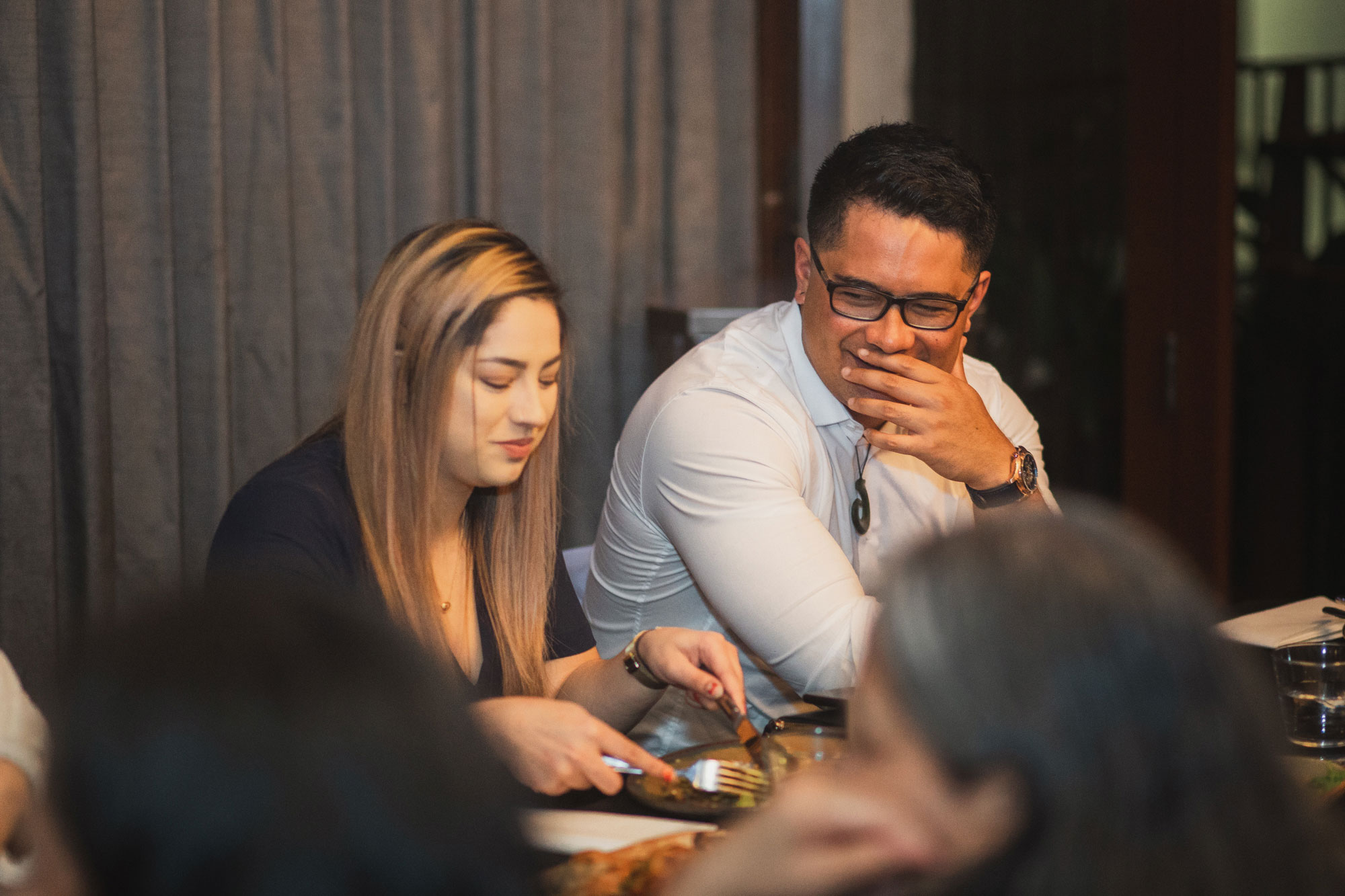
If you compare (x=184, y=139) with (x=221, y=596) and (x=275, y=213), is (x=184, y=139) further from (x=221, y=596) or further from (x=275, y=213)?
(x=221, y=596)

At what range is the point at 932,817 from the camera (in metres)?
0.57

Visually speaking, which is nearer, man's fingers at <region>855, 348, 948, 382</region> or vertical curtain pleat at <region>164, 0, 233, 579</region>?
man's fingers at <region>855, 348, 948, 382</region>

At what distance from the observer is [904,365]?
6.07ft

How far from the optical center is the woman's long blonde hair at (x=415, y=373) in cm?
151

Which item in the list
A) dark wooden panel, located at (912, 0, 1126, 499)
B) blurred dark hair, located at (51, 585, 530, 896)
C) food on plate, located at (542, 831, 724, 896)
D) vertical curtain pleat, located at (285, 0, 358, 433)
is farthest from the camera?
dark wooden panel, located at (912, 0, 1126, 499)

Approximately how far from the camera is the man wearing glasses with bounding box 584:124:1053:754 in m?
1.66

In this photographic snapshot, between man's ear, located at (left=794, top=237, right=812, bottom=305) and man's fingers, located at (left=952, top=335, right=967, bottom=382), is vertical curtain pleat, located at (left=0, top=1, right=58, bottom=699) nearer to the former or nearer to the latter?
man's ear, located at (left=794, top=237, right=812, bottom=305)

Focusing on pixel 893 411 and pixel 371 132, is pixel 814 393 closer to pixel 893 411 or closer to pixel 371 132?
pixel 893 411

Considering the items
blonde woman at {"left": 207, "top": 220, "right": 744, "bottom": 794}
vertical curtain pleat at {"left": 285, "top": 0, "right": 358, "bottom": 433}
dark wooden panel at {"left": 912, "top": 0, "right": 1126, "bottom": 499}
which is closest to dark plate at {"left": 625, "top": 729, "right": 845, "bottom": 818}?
blonde woman at {"left": 207, "top": 220, "right": 744, "bottom": 794}

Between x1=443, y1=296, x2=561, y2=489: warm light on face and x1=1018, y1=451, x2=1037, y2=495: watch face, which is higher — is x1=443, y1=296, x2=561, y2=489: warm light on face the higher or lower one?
the higher one

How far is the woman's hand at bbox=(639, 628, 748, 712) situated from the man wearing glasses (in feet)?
0.56

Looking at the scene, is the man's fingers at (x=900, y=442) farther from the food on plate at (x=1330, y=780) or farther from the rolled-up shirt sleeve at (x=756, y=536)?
the food on plate at (x=1330, y=780)

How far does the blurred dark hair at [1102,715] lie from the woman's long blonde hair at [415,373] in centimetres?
98

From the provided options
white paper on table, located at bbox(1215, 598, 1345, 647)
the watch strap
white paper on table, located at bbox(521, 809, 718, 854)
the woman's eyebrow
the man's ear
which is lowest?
white paper on table, located at bbox(1215, 598, 1345, 647)
